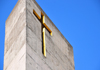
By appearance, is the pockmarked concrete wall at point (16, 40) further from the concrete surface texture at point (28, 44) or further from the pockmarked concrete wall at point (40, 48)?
the pockmarked concrete wall at point (40, 48)

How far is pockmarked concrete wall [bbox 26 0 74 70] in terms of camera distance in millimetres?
10562

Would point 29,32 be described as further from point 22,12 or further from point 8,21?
point 8,21

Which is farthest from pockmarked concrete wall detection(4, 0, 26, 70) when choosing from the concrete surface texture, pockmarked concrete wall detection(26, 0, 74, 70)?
pockmarked concrete wall detection(26, 0, 74, 70)

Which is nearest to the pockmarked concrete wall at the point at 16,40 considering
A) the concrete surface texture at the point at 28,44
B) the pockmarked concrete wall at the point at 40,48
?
the concrete surface texture at the point at 28,44

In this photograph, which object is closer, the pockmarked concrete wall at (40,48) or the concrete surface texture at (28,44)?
the concrete surface texture at (28,44)

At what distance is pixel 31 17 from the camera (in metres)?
11.5

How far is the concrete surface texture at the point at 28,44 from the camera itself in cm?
1038

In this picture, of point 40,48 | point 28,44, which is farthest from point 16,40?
point 40,48

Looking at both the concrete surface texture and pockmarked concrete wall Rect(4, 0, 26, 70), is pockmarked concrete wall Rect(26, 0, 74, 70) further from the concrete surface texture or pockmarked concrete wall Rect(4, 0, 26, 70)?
pockmarked concrete wall Rect(4, 0, 26, 70)

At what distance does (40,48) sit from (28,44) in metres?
1.01

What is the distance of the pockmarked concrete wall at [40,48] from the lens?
1056 cm

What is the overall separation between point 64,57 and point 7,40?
3293 millimetres

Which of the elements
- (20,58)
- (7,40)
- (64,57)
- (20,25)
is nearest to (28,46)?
(20,58)

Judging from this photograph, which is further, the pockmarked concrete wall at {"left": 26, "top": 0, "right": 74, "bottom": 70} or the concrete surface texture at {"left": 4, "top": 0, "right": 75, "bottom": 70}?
the pockmarked concrete wall at {"left": 26, "top": 0, "right": 74, "bottom": 70}
